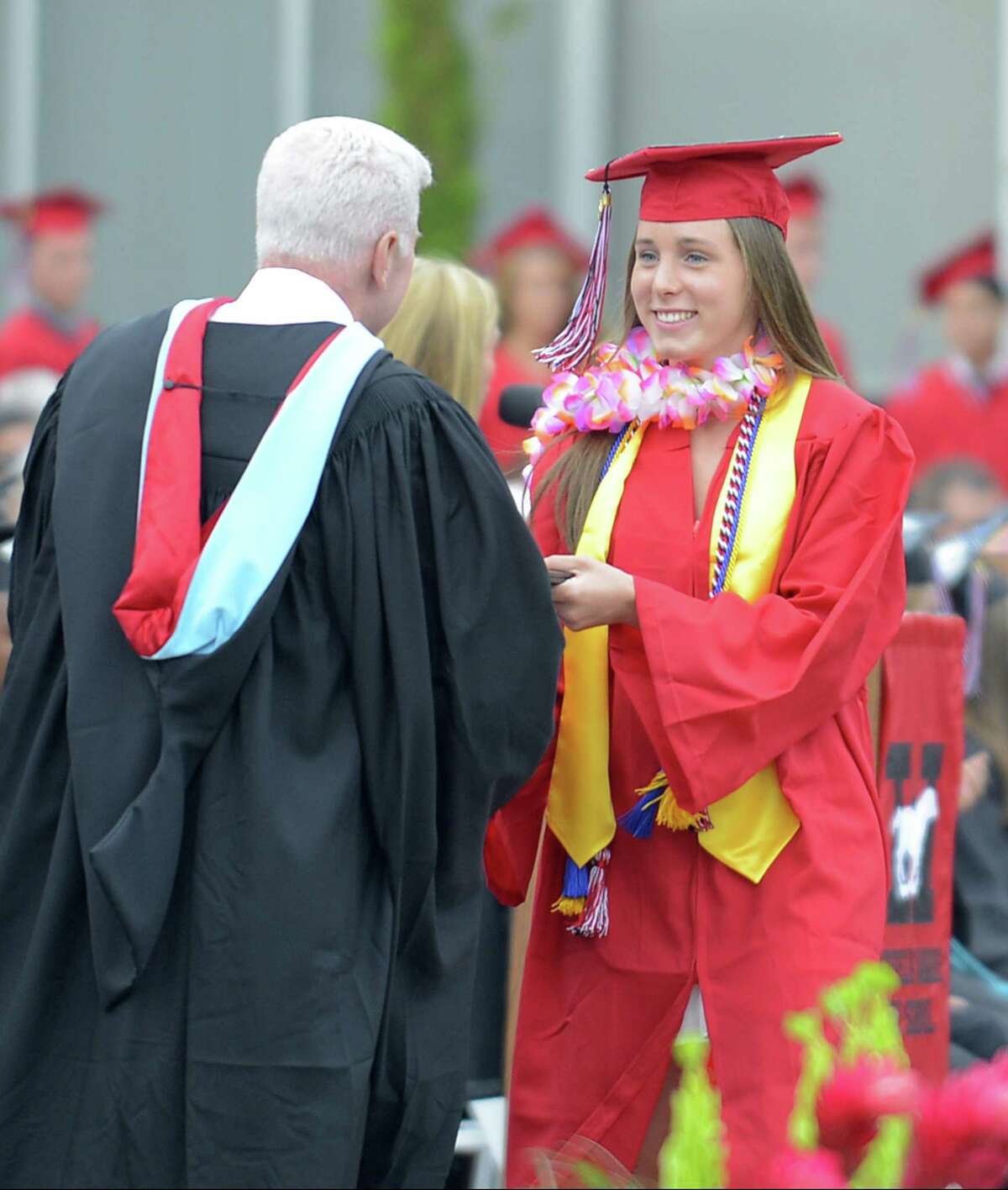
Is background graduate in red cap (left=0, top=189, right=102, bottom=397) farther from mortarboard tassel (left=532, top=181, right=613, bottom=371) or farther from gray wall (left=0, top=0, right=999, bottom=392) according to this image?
mortarboard tassel (left=532, top=181, right=613, bottom=371)

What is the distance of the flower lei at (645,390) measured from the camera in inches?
121

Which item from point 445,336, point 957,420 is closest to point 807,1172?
point 445,336

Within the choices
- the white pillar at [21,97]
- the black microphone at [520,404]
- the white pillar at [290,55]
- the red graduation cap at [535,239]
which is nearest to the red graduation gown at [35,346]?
the red graduation cap at [535,239]

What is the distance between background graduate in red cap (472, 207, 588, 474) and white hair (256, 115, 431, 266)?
413 centimetres

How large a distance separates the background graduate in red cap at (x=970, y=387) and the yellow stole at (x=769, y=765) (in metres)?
5.71

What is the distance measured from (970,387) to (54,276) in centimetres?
390

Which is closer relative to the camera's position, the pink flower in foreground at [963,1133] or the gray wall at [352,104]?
the pink flower in foreground at [963,1133]

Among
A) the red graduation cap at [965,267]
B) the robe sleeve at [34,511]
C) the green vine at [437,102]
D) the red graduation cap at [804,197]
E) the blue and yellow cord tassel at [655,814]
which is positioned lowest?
the blue and yellow cord tassel at [655,814]

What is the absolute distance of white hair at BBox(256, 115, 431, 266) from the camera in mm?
2768

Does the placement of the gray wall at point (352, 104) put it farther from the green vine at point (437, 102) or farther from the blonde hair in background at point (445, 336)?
the blonde hair in background at point (445, 336)

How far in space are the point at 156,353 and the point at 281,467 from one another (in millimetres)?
255

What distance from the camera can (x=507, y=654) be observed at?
2.74 metres

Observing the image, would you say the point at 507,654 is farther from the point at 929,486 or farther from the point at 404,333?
the point at 929,486

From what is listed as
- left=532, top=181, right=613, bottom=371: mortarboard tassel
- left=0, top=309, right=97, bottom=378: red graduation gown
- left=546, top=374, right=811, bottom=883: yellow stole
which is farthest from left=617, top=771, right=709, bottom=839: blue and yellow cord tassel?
left=0, top=309, right=97, bottom=378: red graduation gown
